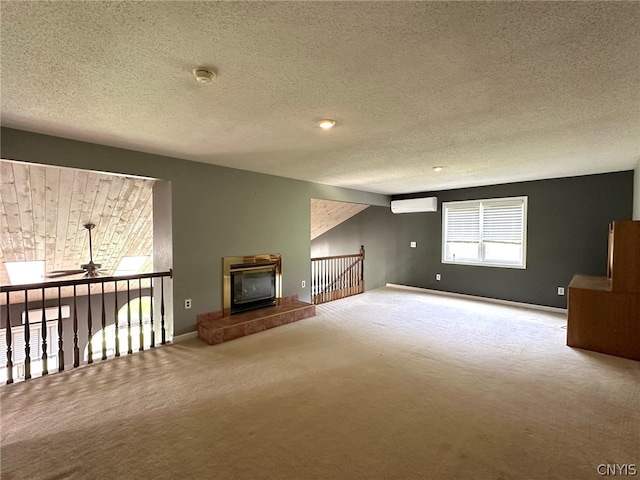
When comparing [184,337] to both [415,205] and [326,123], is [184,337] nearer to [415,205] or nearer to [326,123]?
[326,123]

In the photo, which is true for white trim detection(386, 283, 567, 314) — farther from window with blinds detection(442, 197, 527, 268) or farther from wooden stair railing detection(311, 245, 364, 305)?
wooden stair railing detection(311, 245, 364, 305)

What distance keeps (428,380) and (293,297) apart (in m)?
2.76

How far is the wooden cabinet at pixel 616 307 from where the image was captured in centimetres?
319

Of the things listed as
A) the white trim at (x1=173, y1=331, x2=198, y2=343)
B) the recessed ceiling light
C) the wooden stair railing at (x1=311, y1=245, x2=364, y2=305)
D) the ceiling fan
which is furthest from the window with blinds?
the ceiling fan

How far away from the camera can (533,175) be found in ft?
15.6

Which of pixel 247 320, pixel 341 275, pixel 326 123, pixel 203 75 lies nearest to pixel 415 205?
pixel 341 275

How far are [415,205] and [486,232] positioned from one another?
1.51m

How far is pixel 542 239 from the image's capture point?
510cm

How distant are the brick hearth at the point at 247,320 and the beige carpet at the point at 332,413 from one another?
21 centimetres

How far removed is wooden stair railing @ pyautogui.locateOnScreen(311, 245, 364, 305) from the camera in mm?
6555

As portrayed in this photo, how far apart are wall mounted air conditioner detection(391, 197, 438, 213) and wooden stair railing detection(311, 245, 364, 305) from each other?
129cm

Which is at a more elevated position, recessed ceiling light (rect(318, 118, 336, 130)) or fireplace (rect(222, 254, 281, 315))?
recessed ceiling light (rect(318, 118, 336, 130))

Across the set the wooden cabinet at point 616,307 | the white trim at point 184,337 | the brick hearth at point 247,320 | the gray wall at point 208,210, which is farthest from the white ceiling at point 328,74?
the white trim at point 184,337

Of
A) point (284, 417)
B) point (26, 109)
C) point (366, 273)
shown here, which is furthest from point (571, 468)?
point (366, 273)
